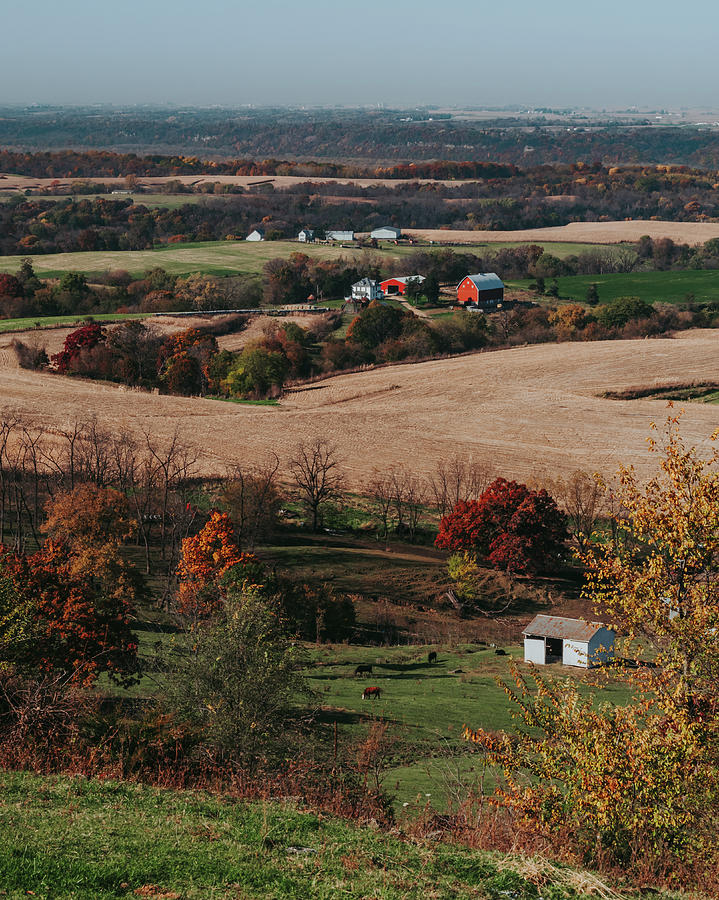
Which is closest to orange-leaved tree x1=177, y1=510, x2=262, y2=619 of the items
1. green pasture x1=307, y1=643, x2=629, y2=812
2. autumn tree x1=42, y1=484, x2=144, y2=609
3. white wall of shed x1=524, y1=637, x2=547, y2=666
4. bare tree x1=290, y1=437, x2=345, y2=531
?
autumn tree x1=42, y1=484, x2=144, y2=609

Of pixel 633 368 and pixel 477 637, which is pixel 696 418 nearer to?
pixel 633 368

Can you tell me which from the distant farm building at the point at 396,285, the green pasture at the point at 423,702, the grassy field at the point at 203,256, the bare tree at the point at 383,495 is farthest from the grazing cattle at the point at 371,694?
the grassy field at the point at 203,256

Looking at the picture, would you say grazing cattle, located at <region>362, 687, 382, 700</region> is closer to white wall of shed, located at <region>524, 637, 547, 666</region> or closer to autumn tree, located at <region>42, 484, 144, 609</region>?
autumn tree, located at <region>42, 484, 144, 609</region>

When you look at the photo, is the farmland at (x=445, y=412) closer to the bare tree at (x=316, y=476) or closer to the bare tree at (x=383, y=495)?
the bare tree at (x=316, y=476)

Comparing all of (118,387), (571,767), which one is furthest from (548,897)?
(118,387)

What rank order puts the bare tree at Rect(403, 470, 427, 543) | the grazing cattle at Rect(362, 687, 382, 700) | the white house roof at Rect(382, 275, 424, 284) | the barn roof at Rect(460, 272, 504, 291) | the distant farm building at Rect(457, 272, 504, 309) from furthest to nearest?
the white house roof at Rect(382, 275, 424, 284), the barn roof at Rect(460, 272, 504, 291), the distant farm building at Rect(457, 272, 504, 309), the bare tree at Rect(403, 470, 427, 543), the grazing cattle at Rect(362, 687, 382, 700)

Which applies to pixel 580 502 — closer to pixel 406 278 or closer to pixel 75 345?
pixel 75 345

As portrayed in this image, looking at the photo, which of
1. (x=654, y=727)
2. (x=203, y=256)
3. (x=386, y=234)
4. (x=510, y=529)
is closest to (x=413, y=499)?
(x=510, y=529)
